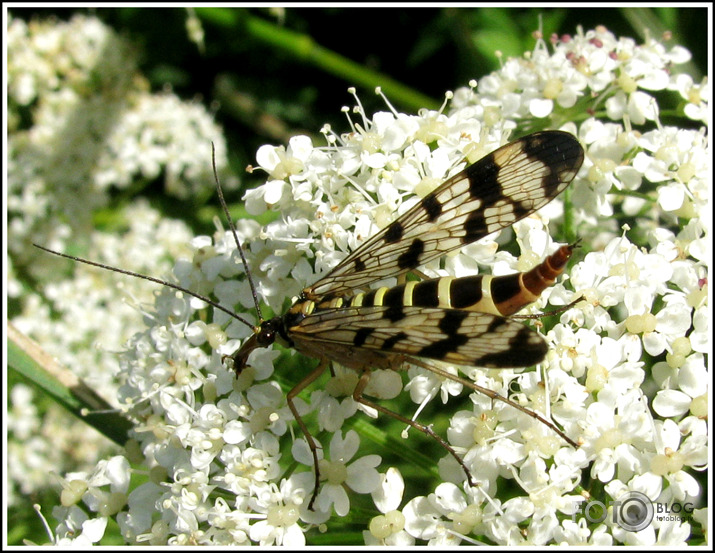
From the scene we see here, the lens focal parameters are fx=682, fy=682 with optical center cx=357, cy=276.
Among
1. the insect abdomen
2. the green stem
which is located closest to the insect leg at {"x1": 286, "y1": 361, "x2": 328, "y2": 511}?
the insect abdomen

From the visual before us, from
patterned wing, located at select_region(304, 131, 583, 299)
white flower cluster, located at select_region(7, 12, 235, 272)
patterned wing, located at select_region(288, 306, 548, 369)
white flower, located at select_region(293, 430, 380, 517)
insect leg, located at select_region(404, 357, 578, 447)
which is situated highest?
→ white flower cluster, located at select_region(7, 12, 235, 272)

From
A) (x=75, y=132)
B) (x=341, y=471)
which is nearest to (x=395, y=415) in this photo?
(x=341, y=471)

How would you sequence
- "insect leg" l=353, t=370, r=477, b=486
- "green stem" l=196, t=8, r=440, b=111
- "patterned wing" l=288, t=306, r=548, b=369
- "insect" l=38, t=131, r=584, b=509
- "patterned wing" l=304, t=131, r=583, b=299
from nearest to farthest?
"patterned wing" l=288, t=306, r=548, b=369
"insect" l=38, t=131, r=584, b=509
"insect leg" l=353, t=370, r=477, b=486
"patterned wing" l=304, t=131, r=583, b=299
"green stem" l=196, t=8, r=440, b=111

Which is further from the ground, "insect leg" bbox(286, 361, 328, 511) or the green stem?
the green stem

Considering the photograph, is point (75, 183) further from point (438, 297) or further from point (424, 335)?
point (424, 335)

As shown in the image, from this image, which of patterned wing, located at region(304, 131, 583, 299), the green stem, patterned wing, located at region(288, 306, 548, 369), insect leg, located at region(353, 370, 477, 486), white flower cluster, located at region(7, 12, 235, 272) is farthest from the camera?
white flower cluster, located at region(7, 12, 235, 272)

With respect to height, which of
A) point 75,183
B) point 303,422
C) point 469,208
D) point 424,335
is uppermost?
point 75,183

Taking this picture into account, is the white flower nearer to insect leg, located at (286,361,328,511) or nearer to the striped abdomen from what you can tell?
insect leg, located at (286,361,328,511)
